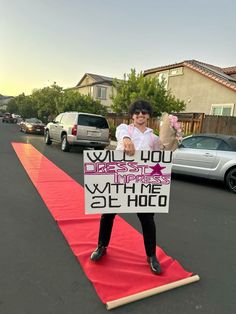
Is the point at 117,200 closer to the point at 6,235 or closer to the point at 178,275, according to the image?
the point at 178,275

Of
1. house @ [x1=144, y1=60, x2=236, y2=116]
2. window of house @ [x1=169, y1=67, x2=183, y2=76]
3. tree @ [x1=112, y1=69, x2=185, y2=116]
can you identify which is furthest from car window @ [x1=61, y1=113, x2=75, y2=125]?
window of house @ [x1=169, y1=67, x2=183, y2=76]

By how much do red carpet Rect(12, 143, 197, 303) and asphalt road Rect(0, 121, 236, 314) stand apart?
4.8 inches

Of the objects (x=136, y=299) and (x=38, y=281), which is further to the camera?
(x=38, y=281)

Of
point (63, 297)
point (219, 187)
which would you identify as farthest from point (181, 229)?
point (219, 187)

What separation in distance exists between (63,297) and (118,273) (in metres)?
0.66

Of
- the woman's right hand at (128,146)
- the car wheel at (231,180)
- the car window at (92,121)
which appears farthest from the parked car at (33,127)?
the woman's right hand at (128,146)

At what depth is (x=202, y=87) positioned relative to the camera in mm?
22297

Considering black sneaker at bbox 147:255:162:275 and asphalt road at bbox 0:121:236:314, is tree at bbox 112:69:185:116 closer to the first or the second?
Answer: asphalt road at bbox 0:121:236:314

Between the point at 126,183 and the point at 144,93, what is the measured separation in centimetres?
1474

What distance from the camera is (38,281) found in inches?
117

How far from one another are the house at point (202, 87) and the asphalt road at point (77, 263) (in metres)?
15.8

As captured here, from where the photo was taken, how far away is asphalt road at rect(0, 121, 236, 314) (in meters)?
2.66

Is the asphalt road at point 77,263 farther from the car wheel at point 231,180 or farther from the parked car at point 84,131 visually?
the parked car at point 84,131

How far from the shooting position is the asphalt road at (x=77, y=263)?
266 centimetres
